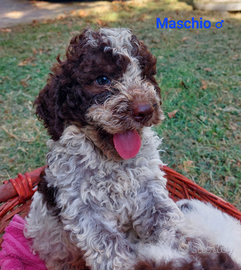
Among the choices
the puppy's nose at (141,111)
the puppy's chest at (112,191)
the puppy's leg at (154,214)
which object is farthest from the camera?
the puppy's leg at (154,214)

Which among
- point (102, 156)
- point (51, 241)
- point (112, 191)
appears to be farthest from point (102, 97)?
point (51, 241)

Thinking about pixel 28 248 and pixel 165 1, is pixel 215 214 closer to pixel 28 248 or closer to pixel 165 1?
pixel 28 248

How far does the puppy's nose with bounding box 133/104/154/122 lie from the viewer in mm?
1844

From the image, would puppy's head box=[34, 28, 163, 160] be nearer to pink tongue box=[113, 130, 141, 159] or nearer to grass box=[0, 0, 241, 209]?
pink tongue box=[113, 130, 141, 159]

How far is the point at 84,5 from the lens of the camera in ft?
37.0

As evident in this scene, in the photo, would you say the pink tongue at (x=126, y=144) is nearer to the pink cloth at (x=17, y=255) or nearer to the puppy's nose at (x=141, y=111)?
the puppy's nose at (x=141, y=111)

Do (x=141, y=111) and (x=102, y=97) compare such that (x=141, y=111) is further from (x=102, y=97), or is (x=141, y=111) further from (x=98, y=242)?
(x=98, y=242)

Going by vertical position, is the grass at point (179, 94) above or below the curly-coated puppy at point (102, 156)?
below

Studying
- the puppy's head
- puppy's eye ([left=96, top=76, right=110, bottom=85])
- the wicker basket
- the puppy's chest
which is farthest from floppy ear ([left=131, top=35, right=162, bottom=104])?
the wicker basket

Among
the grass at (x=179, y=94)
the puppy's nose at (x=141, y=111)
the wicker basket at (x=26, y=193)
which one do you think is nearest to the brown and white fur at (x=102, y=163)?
the puppy's nose at (x=141, y=111)

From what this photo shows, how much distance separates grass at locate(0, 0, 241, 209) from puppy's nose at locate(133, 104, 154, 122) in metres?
2.18

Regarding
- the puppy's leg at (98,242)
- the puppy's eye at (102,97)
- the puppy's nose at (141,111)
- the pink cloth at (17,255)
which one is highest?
the puppy's eye at (102,97)

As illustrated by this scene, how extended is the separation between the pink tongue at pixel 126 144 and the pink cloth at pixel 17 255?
1.57 meters

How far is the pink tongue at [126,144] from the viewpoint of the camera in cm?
201
